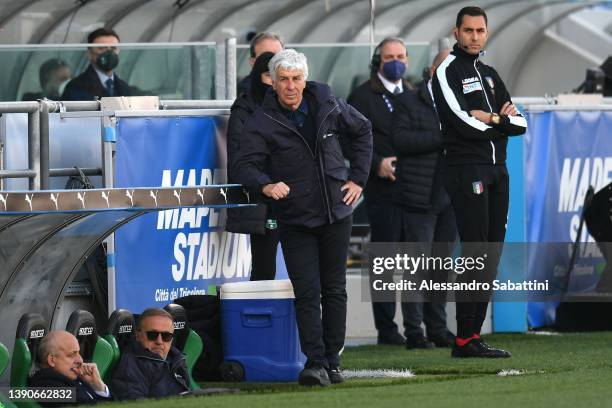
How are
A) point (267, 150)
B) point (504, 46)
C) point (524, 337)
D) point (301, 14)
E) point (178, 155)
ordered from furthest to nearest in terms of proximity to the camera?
1. point (504, 46)
2. point (301, 14)
3. point (524, 337)
4. point (178, 155)
5. point (267, 150)

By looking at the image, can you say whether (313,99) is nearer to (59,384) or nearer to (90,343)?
(90,343)

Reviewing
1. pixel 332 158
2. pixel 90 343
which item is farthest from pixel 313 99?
pixel 90 343

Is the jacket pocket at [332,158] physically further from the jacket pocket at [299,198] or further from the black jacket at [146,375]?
the black jacket at [146,375]

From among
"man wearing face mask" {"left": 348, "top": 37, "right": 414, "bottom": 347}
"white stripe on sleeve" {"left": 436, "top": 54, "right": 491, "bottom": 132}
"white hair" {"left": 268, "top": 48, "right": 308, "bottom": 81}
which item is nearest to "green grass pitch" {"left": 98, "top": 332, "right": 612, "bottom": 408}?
"man wearing face mask" {"left": 348, "top": 37, "right": 414, "bottom": 347}

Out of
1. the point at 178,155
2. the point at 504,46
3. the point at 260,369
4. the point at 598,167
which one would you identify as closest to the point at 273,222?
the point at 178,155

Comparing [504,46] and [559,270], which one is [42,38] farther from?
[504,46]

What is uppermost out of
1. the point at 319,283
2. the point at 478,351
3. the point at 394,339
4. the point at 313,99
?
the point at 313,99

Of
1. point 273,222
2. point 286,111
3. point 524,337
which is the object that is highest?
point 286,111

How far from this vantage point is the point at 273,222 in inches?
468

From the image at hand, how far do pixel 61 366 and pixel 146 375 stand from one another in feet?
1.95

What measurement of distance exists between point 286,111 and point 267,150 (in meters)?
0.24

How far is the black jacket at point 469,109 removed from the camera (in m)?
11.4

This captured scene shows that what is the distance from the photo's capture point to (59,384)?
9.16 meters

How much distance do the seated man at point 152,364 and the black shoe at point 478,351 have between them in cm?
234
